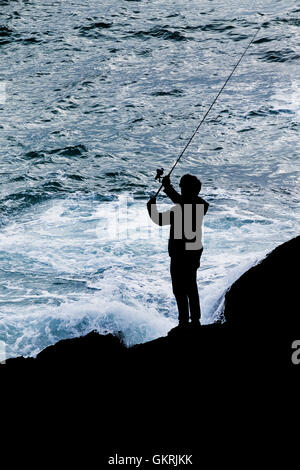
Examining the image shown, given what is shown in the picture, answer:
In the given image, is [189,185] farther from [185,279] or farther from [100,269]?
[100,269]

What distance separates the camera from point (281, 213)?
9.94 m

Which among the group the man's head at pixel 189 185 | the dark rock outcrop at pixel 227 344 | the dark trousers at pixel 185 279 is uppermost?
the man's head at pixel 189 185

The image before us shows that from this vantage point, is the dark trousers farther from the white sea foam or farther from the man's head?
the white sea foam

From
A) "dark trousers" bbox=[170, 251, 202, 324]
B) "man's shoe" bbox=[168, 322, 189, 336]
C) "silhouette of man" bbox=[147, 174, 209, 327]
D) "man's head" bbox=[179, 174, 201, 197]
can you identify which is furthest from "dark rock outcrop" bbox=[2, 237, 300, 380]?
"man's head" bbox=[179, 174, 201, 197]

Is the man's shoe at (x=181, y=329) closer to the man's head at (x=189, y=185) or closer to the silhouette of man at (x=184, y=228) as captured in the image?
the silhouette of man at (x=184, y=228)

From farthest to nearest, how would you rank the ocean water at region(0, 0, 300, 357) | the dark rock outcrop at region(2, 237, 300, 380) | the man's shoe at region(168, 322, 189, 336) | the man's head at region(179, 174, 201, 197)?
the ocean water at region(0, 0, 300, 357), the man's shoe at region(168, 322, 189, 336), the man's head at region(179, 174, 201, 197), the dark rock outcrop at region(2, 237, 300, 380)

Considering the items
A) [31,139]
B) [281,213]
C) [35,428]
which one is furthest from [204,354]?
[31,139]

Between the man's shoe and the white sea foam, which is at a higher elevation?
the white sea foam

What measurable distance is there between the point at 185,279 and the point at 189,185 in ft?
2.51

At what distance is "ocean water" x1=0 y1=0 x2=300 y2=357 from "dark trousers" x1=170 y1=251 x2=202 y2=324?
980mm

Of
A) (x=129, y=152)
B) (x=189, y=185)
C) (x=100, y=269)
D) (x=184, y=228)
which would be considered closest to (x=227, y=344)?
(x=184, y=228)

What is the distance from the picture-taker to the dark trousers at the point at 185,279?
15.7ft

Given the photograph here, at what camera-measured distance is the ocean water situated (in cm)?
775

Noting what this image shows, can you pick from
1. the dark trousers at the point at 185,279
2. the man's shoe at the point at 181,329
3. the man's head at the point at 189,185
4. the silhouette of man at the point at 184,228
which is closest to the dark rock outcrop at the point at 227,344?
the man's shoe at the point at 181,329
